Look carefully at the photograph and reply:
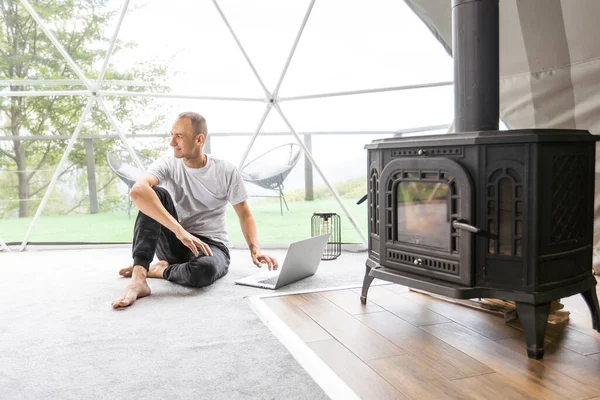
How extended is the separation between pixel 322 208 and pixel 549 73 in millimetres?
2253

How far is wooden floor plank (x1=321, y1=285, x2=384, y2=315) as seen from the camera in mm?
2561

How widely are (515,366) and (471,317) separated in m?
0.59

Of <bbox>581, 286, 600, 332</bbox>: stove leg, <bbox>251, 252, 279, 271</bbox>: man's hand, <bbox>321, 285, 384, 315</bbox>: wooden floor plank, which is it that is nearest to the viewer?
<bbox>581, 286, 600, 332</bbox>: stove leg

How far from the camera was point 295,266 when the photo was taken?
305cm

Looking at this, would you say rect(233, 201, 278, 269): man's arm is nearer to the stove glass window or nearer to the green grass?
the stove glass window

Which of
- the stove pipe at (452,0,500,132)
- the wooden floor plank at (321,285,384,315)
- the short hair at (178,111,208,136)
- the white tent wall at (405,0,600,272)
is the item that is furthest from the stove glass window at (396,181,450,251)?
the white tent wall at (405,0,600,272)

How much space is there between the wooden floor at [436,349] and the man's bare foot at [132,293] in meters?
0.66

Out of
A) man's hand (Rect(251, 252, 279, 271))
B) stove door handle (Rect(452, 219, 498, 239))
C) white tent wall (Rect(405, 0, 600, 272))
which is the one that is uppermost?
white tent wall (Rect(405, 0, 600, 272))

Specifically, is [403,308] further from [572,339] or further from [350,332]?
[572,339]

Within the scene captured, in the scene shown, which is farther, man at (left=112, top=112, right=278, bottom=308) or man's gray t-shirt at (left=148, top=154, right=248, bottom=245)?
man's gray t-shirt at (left=148, top=154, right=248, bottom=245)

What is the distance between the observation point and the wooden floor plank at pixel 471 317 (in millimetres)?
2209

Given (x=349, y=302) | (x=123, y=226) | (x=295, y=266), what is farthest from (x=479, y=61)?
(x=123, y=226)

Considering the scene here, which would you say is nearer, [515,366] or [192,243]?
[515,366]

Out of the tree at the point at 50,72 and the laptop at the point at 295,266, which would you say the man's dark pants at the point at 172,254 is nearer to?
the laptop at the point at 295,266
